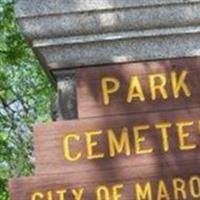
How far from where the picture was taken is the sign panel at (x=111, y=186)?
3.19m

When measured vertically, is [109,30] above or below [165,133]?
above

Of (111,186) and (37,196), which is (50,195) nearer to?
(37,196)

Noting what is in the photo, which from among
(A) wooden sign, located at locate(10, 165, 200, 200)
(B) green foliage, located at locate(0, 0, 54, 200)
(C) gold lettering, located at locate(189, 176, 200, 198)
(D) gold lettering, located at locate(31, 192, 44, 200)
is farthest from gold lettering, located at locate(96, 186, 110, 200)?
(B) green foliage, located at locate(0, 0, 54, 200)

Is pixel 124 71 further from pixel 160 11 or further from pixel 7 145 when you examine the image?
pixel 7 145

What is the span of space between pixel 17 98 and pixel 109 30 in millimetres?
12654

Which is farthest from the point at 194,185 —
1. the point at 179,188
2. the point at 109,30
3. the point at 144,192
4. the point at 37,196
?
the point at 109,30

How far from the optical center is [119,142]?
3254 mm

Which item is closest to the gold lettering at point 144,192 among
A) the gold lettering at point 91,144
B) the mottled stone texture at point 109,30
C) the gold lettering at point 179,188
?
the gold lettering at point 179,188

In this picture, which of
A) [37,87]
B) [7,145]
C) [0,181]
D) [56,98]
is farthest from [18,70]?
[56,98]

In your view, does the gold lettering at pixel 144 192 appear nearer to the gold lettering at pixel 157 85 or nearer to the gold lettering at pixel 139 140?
the gold lettering at pixel 139 140

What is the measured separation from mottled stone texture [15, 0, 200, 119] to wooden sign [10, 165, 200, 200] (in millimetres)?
356

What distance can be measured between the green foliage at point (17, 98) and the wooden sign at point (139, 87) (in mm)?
9922

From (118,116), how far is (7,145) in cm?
1174

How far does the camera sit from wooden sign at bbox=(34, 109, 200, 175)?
10.6ft
